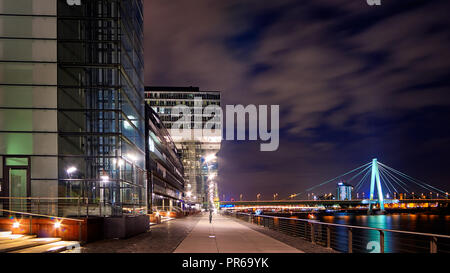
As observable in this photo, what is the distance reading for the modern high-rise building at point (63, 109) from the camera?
Answer: 23000 millimetres

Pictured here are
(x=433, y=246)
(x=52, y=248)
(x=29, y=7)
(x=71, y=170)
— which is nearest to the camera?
(x=433, y=246)

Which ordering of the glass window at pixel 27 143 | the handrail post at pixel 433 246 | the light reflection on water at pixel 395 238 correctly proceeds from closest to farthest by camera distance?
the handrail post at pixel 433 246 → the light reflection on water at pixel 395 238 → the glass window at pixel 27 143

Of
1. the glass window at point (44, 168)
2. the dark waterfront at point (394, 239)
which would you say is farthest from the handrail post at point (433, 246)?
the glass window at point (44, 168)

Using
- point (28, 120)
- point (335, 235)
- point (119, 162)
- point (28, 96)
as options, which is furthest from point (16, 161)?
point (335, 235)

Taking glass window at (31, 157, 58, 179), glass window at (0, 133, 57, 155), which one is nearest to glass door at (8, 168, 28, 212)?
glass window at (31, 157, 58, 179)

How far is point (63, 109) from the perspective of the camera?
2391 centimetres

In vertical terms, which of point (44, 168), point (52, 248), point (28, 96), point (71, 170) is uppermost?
point (28, 96)

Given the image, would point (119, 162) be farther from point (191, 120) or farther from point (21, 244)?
point (191, 120)

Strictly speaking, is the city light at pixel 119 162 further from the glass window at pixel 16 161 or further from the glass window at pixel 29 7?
the glass window at pixel 29 7

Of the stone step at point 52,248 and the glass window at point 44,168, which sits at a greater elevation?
the glass window at point 44,168

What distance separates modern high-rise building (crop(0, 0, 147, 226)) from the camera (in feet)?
75.5

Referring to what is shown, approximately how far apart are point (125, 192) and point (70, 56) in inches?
337
